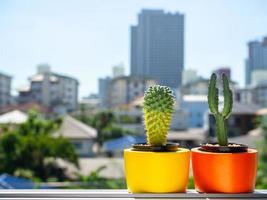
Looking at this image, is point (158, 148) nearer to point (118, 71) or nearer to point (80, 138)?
point (80, 138)

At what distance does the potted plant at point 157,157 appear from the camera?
1256 millimetres

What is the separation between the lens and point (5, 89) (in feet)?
149

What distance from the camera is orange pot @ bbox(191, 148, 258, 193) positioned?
1.27m

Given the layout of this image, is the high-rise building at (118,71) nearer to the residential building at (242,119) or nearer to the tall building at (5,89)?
the tall building at (5,89)

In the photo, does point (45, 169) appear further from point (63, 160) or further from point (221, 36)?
point (221, 36)

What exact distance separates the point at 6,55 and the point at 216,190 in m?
23.0

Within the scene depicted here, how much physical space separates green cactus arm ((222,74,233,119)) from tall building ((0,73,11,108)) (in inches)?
1770

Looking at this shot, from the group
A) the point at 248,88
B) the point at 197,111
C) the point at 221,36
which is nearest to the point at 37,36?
the point at 221,36

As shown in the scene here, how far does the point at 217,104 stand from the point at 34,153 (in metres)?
11.0

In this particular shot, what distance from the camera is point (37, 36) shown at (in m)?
17.1

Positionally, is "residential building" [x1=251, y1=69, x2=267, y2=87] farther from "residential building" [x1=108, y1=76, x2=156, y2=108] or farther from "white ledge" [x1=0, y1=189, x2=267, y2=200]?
"white ledge" [x1=0, y1=189, x2=267, y2=200]

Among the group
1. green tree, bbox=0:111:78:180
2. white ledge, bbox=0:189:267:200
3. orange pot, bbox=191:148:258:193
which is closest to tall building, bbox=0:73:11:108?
green tree, bbox=0:111:78:180

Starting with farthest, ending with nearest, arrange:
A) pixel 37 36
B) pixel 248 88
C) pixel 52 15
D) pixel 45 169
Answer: pixel 248 88
pixel 37 36
pixel 45 169
pixel 52 15

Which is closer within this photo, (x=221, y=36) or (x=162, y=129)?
(x=162, y=129)
